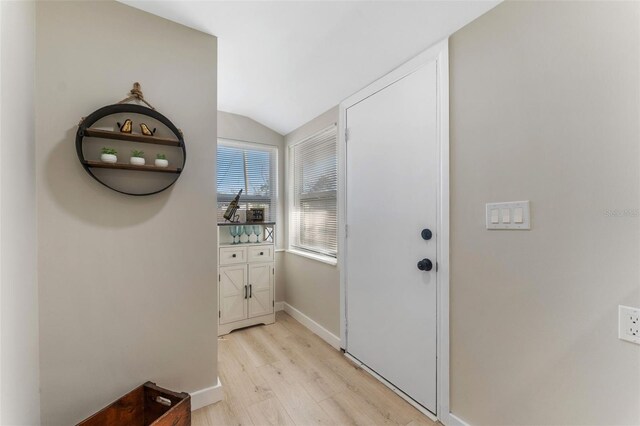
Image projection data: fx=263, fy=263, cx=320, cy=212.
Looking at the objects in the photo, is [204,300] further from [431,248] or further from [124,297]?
[431,248]

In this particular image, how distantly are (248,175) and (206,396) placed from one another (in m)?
2.28

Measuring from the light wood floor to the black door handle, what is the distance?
92 cm

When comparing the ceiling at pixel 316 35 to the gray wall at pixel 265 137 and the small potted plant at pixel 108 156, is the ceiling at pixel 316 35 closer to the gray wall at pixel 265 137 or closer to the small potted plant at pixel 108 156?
the gray wall at pixel 265 137

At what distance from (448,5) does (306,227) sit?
2.35 meters

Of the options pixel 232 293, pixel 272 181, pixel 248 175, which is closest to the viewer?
pixel 232 293

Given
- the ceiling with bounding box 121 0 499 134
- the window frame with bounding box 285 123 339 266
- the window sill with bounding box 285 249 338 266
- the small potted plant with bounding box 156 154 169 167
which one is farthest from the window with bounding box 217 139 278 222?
the small potted plant with bounding box 156 154 169 167

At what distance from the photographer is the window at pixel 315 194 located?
2.73m

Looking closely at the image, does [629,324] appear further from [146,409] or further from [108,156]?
[108,156]

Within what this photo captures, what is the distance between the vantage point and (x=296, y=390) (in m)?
1.88

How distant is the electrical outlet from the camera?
950mm

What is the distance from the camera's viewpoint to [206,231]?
1755mm

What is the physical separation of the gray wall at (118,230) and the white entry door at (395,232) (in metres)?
1.14

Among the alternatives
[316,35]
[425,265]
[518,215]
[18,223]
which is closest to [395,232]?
[425,265]

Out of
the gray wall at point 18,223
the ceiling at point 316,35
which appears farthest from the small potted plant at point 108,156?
the ceiling at point 316,35
